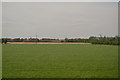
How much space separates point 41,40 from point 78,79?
59.3 metres

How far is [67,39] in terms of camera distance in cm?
6712

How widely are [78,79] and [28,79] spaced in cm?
170

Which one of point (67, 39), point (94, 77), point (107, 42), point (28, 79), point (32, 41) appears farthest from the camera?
point (67, 39)

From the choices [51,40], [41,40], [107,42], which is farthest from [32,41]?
[107,42]

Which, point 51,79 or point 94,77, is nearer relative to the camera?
point 51,79

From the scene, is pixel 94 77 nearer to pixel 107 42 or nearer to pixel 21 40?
pixel 107 42

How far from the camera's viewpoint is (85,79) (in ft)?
21.0

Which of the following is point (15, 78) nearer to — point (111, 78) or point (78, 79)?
point (78, 79)

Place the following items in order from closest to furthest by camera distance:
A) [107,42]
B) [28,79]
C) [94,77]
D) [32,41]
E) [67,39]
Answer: [28,79] → [94,77] → [107,42] → [32,41] → [67,39]

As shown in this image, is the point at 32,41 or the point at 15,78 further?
the point at 32,41

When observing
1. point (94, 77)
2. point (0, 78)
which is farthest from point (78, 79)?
point (0, 78)

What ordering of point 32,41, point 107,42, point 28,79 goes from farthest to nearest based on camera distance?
point 32,41, point 107,42, point 28,79

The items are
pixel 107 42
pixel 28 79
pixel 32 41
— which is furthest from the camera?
pixel 32 41

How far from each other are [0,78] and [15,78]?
1.69 feet
